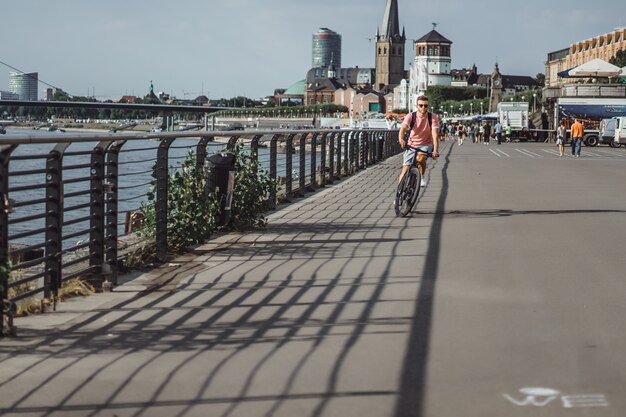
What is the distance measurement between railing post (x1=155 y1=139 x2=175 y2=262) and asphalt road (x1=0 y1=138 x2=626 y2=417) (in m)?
0.21

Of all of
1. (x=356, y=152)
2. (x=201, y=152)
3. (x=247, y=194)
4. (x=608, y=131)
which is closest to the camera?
(x=201, y=152)

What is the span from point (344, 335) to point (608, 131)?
63008mm

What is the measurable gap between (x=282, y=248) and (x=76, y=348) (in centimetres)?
517

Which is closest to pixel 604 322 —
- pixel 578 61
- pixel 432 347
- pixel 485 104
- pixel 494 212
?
pixel 432 347

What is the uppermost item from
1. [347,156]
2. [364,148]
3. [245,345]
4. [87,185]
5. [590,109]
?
[590,109]

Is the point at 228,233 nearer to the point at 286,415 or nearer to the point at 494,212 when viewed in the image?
the point at 494,212

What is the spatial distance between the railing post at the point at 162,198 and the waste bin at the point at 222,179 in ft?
4.65

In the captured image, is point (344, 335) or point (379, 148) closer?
point (344, 335)

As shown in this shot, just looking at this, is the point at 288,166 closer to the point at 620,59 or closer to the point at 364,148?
the point at 364,148

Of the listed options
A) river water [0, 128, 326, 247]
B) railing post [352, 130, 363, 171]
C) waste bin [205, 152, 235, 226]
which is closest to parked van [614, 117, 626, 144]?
river water [0, 128, 326, 247]

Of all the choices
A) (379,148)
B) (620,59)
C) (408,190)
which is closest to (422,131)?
(408,190)

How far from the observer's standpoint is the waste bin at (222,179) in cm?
1186

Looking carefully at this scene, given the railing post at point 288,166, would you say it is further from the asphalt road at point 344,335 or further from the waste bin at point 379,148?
the waste bin at point 379,148

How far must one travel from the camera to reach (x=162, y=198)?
34.0 ft
